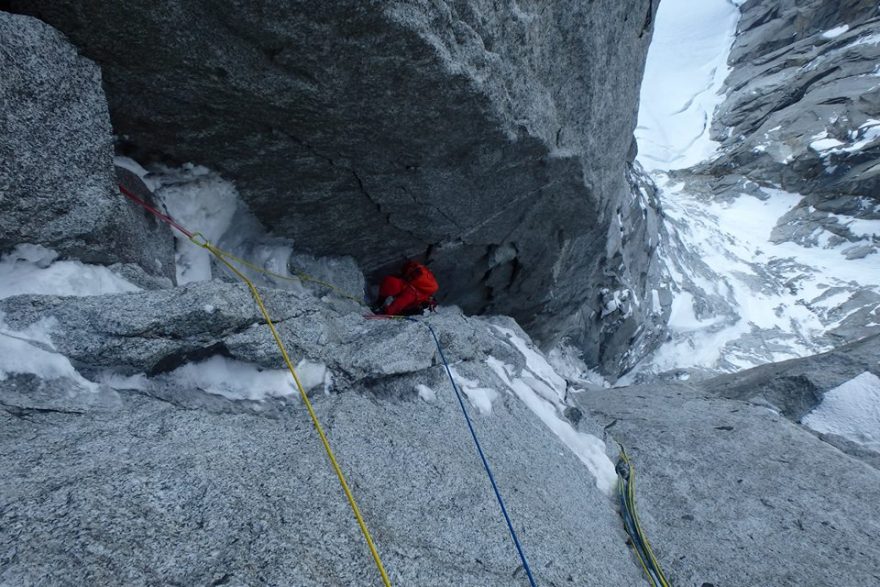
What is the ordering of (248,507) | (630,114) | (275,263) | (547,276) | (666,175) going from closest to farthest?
(248,507) → (275,263) → (630,114) → (547,276) → (666,175)

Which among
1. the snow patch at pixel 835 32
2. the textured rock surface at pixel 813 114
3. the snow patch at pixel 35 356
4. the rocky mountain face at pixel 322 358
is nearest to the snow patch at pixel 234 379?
the rocky mountain face at pixel 322 358

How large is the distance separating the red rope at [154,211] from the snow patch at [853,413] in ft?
21.3

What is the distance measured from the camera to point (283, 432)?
2.18m

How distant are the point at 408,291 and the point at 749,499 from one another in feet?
11.7

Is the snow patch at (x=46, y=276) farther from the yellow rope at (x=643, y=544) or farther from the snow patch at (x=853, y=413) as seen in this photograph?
→ the snow patch at (x=853, y=413)

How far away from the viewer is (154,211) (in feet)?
9.56

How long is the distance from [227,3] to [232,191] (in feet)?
5.41

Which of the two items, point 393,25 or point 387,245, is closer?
point 393,25

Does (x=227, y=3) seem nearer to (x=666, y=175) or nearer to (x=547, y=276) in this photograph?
(x=547, y=276)

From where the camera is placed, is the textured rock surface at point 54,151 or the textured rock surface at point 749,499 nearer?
the textured rock surface at point 54,151

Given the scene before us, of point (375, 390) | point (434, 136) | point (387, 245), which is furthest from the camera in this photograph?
point (387, 245)

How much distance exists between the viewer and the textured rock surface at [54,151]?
1.92 m

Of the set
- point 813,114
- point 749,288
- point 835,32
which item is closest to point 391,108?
point 749,288

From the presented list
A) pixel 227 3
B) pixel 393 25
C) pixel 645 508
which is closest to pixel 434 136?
pixel 393 25
